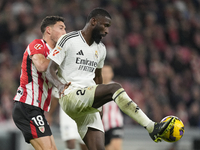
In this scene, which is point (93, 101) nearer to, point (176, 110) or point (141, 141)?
point (141, 141)

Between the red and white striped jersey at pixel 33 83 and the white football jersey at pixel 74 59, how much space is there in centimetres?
31

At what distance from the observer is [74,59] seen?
489cm

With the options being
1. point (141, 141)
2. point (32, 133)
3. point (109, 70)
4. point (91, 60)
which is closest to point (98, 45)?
point (91, 60)

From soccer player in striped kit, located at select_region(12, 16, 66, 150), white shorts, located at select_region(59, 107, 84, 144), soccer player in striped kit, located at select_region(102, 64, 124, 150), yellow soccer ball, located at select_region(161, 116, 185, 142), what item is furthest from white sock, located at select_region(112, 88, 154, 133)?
soccer player in striped kit, located at select_region(102, 64, 124, 150)

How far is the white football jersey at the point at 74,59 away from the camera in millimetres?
4852

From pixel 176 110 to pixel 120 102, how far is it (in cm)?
718

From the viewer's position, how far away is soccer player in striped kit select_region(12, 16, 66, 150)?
4949 mm

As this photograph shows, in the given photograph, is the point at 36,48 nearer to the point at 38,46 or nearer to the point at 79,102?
the point at 38,46

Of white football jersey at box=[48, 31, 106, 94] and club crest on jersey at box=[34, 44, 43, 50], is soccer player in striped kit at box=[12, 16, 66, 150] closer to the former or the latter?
club crest on jersey at box=[34, 44, 43, 50]

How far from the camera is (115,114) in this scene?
814cm

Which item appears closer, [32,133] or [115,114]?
[32,133]

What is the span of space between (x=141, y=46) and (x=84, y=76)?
7903 millimetres

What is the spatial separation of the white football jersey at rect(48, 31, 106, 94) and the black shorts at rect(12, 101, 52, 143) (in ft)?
1.88

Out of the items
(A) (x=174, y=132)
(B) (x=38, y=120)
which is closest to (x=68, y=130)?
(B) (x=38, y=120)
